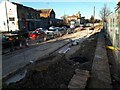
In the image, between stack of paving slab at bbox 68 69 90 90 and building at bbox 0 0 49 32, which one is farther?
building at bbox 0 0 49 32

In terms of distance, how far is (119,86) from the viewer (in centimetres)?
819

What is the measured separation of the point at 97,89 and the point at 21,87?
9.45 ft

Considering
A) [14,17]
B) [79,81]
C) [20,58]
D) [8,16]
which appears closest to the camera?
[79,81]

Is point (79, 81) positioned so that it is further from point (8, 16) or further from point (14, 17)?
point (8, 16)

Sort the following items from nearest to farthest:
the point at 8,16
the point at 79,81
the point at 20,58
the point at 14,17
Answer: the point at 79,81 → the point at 20,58 → the point at 14,17 → the point at 8,16

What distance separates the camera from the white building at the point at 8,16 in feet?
150

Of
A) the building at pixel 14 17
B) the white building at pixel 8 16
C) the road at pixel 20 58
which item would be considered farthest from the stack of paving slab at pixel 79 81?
the white building at pixel 8 16

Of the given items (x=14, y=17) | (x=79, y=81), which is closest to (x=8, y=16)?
(x=14, y=17)

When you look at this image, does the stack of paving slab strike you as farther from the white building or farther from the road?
the white building

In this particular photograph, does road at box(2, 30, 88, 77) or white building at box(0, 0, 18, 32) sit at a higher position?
white building at box(0, 0, 18, 32)

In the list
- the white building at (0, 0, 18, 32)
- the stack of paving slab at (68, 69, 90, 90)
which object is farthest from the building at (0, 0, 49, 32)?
the stack of paving slab at (68, 69, 90, 90)

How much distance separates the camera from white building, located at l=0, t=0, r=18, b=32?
150 ft

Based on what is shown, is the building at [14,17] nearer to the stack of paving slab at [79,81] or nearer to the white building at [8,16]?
the white building at [8,16]

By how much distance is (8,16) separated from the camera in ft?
154
